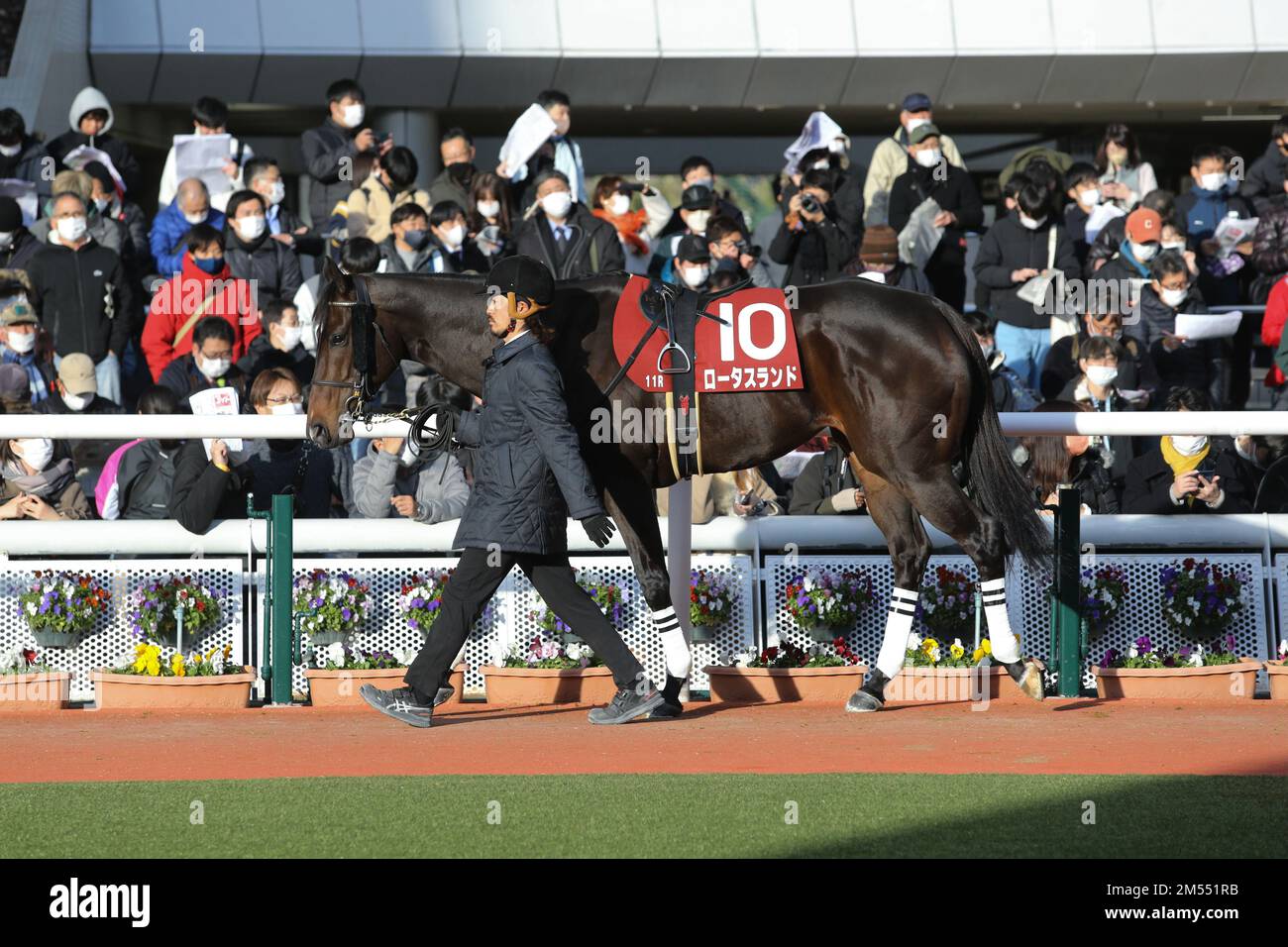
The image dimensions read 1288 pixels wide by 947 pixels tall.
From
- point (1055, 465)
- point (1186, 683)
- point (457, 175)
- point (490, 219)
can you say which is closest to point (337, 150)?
point (457, 175)

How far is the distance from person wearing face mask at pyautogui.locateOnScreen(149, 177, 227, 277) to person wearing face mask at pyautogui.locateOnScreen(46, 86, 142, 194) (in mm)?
1206

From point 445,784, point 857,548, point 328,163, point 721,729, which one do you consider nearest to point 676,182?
point 328,163

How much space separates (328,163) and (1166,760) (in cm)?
847

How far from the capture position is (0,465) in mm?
9422

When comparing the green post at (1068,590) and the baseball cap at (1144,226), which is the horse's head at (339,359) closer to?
the green post at (1068,590)

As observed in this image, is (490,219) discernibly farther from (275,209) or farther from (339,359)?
(339,359)

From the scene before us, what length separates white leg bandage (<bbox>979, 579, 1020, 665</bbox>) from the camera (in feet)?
26.5

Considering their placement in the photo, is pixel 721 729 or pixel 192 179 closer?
Result: pixel 721 729

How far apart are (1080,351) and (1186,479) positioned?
6.38 feet

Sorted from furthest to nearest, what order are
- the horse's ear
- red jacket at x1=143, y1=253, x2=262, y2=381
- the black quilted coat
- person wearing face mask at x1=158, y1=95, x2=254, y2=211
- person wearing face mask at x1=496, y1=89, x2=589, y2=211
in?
person wearing face mask at x1=496, y1=89, x2=589, y2=211 < person wearing face mask at x1=158, y1=95, x2=254, y2=211 < red jacket at x1=143, y1=253, x2=262, y2=381 < the horse's ear < the black quilted coat

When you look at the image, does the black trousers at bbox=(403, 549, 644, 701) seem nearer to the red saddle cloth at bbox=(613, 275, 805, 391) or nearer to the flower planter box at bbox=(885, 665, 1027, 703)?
the red saddle cloth at bbox=(613, 275, 805, 391)

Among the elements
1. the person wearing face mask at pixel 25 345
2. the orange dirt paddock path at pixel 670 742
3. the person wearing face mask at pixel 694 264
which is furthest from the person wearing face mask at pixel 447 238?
the orange dirt paddock path at pixel 670 742

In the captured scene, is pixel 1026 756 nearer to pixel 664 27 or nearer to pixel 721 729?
pixel 721 729

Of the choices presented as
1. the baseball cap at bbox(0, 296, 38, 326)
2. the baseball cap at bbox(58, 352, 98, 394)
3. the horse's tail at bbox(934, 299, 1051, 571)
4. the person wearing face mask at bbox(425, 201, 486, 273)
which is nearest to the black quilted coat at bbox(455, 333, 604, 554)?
the horse's tail at bbox(934, 299, 1051, 571)
